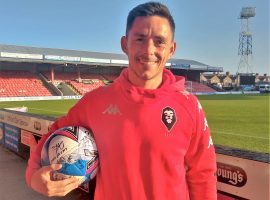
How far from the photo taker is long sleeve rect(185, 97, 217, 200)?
172cm

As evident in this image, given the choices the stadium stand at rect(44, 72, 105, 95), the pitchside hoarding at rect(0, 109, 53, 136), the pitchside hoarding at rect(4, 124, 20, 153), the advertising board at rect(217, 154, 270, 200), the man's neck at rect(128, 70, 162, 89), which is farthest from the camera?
the stadium stand at rect(44, 72, 105, 95)

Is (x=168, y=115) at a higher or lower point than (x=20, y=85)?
higher

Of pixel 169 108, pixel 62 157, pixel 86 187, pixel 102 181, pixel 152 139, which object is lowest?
pixel 86 187

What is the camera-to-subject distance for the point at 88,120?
1.80m

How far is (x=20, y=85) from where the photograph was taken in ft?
129

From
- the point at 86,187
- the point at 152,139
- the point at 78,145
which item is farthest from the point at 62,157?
the point at 86,187

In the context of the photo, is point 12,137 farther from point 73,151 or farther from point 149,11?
point 149,11

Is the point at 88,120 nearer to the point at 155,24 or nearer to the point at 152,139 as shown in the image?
the point at 152,139

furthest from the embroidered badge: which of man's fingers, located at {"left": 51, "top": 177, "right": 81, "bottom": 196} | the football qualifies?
man's fingers, located at {"left": 51, "top": 177, "right": 81, "bottom": 196}

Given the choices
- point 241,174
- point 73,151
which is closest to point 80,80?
point 241,174

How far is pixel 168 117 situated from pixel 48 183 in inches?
27.2

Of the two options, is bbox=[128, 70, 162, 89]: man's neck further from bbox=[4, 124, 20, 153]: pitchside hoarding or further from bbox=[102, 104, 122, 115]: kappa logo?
bbox=[4, 124, 20, 153]: pitchside hoarding

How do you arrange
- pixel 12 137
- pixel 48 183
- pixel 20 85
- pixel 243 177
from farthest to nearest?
pixel 20 85 → pixel 12 137 → pixel 243 177 → pixel 48 183

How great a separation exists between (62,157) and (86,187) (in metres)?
2.74
